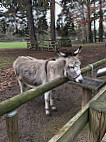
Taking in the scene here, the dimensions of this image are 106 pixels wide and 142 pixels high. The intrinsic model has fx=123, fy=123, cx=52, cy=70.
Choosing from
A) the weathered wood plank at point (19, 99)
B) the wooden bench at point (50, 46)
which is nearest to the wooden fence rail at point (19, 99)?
the weathered wood plank at point (19, 99)

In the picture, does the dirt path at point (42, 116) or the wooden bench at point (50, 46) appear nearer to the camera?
the dirt path at point (42, 116)

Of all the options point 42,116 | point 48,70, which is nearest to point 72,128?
point 48,70

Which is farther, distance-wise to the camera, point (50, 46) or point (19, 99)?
point (50, 46)

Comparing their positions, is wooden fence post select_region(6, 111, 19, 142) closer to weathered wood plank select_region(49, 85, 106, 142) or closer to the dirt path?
weathered wood plank select_region(49, 85, 106, 142)

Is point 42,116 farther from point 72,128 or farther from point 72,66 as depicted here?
point 72,128

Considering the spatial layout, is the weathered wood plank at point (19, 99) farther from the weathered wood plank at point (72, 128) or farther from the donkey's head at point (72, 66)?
the donkey's head at point (72, 66)

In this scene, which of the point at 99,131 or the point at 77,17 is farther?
the point at 77,17

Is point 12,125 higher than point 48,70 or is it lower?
lower

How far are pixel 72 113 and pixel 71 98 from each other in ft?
3.17

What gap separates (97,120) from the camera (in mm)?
1570

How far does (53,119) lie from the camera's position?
3457 mm

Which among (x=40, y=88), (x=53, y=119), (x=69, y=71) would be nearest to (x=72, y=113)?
(x=53, y=119)

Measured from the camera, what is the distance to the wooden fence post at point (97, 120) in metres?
1.52

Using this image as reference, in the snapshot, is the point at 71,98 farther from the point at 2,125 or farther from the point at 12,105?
the point at 12,105
